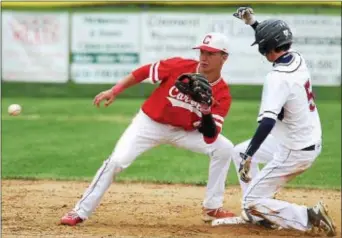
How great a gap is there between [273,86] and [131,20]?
461 inches

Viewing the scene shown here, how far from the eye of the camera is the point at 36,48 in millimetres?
18234

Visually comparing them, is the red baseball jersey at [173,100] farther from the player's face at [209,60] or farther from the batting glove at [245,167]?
the batting glove at [245,167]

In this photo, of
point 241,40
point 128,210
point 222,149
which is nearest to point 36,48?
point 241,40

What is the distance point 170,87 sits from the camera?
24.5 ft

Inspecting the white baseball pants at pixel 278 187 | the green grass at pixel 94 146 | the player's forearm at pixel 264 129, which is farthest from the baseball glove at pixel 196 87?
the green grass at pixel 94 146

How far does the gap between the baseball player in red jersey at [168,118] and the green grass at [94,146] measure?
2.53m

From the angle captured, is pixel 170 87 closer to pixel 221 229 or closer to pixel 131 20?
pixel 221 229

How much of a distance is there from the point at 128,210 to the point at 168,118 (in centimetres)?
138

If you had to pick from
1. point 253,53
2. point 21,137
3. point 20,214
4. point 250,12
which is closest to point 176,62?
point 250,12

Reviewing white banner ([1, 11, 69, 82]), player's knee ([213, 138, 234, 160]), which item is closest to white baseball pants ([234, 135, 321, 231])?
player's knee ([213, 138, 234, 160])

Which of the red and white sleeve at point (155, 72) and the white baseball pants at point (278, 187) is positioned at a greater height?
the red and white sleeve at point (155, 72)

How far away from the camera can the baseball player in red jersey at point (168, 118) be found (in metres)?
7.34

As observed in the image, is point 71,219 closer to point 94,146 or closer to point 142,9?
point 94,146

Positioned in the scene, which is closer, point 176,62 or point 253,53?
point 176,62
